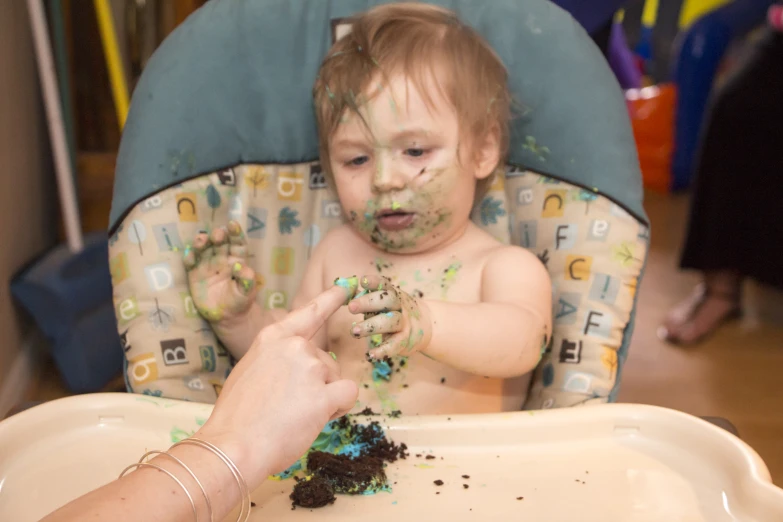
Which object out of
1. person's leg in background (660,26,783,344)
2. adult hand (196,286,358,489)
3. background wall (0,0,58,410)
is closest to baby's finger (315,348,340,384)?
adult hand (196,286,358,489)

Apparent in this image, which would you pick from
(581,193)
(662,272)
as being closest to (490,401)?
(581,193)

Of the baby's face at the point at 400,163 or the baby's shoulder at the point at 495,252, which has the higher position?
the baby's face at the point at 400,163

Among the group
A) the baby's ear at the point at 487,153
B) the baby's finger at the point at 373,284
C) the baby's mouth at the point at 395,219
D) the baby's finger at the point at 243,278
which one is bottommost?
the baby's finger at the point at 243,278

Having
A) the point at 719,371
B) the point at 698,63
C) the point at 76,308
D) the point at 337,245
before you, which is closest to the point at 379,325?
the point at 337,245

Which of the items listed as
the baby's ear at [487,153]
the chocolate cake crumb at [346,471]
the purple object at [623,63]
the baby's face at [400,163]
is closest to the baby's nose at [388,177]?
the baby's face at [400,163]

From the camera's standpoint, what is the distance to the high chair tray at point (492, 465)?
0.72 m

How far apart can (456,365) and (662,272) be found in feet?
6.31

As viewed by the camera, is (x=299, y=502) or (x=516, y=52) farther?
(x=516, y=52)

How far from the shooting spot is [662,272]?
2.62 m

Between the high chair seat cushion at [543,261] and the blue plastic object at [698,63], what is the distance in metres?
2.21

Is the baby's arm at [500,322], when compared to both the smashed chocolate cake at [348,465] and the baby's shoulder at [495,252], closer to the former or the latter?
the baby's shoulder at [495,252]

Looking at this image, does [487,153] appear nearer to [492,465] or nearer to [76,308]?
[492,465]

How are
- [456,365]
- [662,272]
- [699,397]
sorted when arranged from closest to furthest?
[456,365] < [699,397] < [662,272]

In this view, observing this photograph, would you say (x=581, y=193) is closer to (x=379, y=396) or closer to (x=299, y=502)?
(x=379, y=396)
